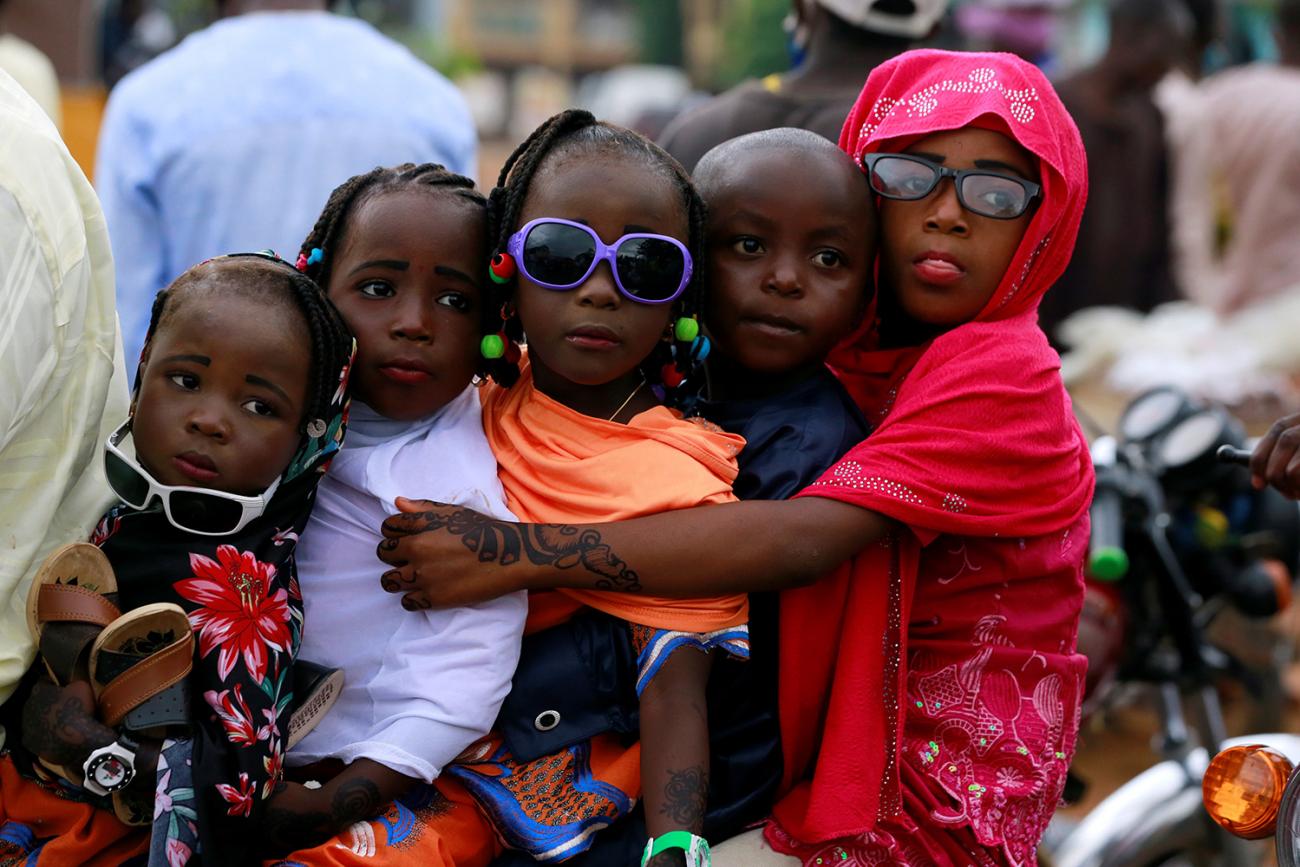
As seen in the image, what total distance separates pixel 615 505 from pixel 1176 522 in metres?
2.18

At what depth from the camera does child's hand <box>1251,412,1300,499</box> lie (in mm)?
2602

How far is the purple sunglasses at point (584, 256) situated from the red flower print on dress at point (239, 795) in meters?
0.86

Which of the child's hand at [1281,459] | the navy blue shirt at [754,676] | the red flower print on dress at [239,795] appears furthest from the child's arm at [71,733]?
the child's hand at [1281,459]

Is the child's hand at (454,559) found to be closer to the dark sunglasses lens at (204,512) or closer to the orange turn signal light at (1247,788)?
the dark sunglasses lens at (204,512)

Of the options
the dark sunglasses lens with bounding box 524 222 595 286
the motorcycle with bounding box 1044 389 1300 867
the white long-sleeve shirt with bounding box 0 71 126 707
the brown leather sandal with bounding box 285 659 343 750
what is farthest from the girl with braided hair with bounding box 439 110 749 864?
the motorcycle with bounding box 1044 389 1300 867

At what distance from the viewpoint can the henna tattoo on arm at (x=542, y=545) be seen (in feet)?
7.27

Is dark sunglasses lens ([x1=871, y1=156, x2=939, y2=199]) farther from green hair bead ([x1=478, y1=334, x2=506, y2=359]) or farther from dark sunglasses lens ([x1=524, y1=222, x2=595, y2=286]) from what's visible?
green hair bead ([x1=478, y1=334, x2=506, y2=359])

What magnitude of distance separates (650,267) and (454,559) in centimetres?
54

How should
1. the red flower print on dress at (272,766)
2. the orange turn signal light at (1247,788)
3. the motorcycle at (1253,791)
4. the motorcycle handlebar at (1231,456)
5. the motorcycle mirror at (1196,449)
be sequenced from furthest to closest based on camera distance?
the motorcycle mirror at (1196,449)
the motorcycle handlebar at (1231,456)
the orange turn signal light at (1247,788)
the motorcycle at (1253,791)
the red flower print on dress at (272,766)

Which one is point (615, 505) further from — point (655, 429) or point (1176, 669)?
point (1176, 669)

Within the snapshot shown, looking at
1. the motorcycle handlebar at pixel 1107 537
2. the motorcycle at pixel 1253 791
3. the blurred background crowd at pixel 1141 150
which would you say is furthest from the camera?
the blurred background crowd at pixel 1141 150

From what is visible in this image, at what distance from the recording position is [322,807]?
2.12m

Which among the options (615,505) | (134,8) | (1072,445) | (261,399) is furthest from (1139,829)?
(134,8)

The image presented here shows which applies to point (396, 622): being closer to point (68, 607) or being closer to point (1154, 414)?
point (68, 607)
